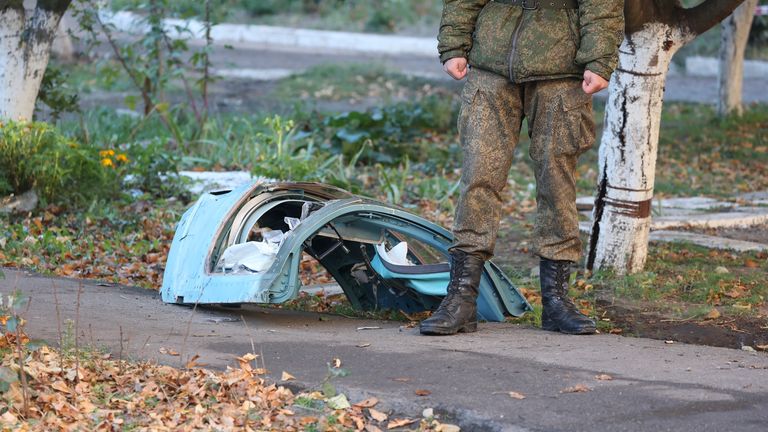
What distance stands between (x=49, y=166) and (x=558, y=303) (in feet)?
13.6

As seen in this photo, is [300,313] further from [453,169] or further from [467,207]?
[453,169]

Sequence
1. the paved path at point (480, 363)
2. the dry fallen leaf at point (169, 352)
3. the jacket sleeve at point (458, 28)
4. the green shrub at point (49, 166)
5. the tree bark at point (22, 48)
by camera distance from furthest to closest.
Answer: the tree bark at point (22, 48) → the green shrub at point (49, 166) → the jacket sleeve at point (458, 28) → the dry fallen leaf at point (169, 352) → the paved path at point (480, 363)

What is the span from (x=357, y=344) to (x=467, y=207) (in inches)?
31.2

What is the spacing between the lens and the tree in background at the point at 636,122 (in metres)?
6.15

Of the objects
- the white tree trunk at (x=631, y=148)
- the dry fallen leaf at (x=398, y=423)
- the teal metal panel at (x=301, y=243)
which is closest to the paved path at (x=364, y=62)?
the white tree trunk at (x=631, y=148)

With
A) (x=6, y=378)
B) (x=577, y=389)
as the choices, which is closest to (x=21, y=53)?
(x=6, y=378)

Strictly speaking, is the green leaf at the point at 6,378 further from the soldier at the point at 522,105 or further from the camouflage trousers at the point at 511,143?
the camouflage trousers at the point at 511,143

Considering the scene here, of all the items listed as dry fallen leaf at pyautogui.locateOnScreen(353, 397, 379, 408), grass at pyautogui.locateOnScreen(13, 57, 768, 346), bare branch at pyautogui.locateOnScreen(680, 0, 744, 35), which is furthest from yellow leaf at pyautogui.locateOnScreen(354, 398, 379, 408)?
bare branch at pyautogui.locateOnScreen(680, 0, 744, 35)

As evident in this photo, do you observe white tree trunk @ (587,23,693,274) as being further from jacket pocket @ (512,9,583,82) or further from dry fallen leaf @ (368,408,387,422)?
dry fallen leaf @ (368,408,387,422)

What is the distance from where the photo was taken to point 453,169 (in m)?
10.5

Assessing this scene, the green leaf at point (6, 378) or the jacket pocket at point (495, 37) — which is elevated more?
the jacket pocket at point (495, 37)

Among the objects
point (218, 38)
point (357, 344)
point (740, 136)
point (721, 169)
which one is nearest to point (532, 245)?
point (357, 344)

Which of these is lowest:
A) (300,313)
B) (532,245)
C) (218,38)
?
(300,313)

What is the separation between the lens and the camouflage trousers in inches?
191
